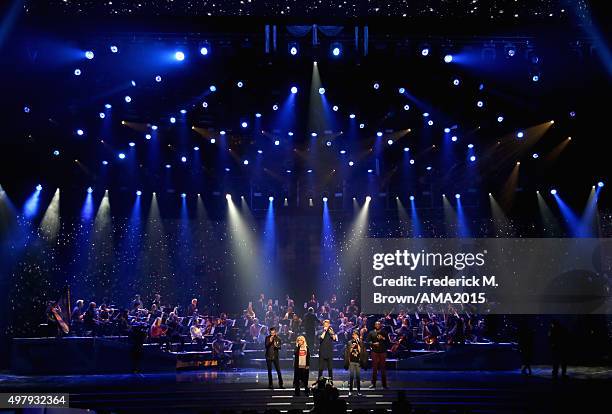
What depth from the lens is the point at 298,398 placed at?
1214cm

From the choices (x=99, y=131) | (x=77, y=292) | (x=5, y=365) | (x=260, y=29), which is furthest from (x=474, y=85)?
(x=5, y=365)

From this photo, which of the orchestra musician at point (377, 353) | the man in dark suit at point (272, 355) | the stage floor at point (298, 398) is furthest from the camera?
the orchestra musician at point (377, 353)

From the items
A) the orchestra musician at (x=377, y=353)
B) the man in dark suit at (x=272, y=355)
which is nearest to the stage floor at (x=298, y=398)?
the man in dark suit at (x=272, y=355)

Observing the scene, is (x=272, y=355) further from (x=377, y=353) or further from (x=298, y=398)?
(x=377, y=353)

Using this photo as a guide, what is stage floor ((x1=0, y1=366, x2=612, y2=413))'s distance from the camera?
38.7ft

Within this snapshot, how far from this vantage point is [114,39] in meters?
12.8

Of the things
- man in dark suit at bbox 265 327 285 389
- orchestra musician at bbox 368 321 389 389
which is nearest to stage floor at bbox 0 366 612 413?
man in dark suit at bbox 265 327 285 389

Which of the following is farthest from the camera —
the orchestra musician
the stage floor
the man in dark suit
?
the orchestra musician

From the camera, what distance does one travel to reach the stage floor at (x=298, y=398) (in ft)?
38.7

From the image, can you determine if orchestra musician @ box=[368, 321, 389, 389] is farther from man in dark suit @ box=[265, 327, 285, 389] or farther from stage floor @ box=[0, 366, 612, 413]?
man in dark suit @ box=[265, 327, 285, 389]

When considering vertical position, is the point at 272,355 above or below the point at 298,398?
above

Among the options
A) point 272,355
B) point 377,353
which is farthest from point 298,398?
point 377,353

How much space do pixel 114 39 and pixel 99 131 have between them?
460 cm

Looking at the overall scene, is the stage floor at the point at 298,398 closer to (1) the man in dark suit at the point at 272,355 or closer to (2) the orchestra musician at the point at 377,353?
(1) the man in dark suit at the point at 272,355
